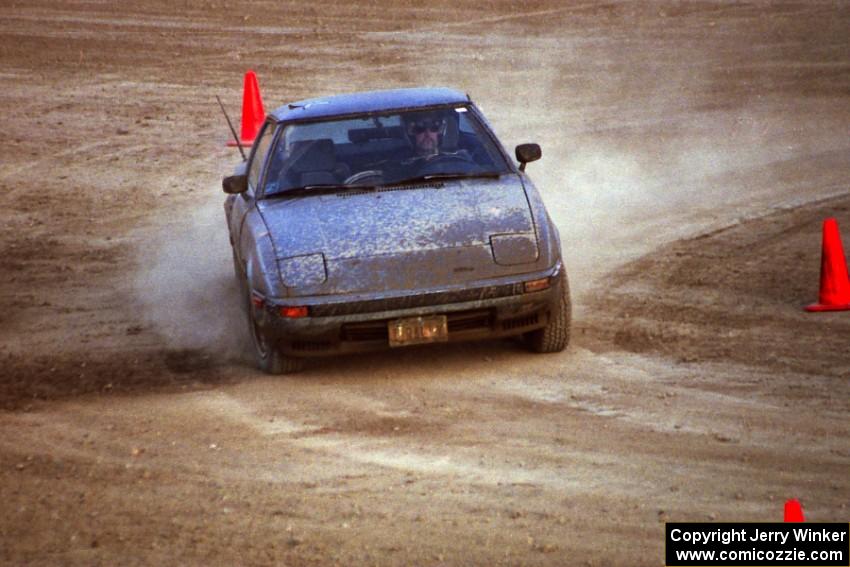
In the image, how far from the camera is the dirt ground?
6.52m

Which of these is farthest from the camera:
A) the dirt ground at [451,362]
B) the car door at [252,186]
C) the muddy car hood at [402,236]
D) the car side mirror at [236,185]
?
the car side mirror at [236,185]

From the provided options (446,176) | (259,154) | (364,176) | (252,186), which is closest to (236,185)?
(252,186)

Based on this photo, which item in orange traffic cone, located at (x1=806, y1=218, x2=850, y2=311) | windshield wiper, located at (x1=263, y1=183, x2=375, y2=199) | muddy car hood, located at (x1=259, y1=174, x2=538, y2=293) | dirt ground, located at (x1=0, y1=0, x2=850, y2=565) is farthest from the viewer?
orange traffic cone, located at (x1=806, y1=218, x2=850, y2=311)

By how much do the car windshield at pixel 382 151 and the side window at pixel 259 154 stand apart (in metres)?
0.15

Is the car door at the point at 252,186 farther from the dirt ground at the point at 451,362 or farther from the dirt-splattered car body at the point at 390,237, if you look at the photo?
the dirt ground at the point at 451,362

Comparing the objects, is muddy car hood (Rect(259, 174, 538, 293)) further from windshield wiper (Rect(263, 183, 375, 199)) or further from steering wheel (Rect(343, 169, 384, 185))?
steering wheel (Rect(343, 169, 384, 185))

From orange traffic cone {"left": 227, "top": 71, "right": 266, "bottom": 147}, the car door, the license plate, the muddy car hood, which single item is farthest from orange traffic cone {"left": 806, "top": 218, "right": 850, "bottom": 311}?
orange traffic cone {"left": 227, "top": 71, "right": 266, "bottom": 147}

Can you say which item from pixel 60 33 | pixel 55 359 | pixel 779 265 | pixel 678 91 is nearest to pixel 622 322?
pixel 779 265

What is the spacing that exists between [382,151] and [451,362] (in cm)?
159

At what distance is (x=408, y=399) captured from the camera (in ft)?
27.9

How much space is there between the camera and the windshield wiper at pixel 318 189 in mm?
9680

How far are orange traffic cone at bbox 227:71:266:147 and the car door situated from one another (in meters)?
7.55

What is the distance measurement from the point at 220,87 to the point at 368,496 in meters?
15.9

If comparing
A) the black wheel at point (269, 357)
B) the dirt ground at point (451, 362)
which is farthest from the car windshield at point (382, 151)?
the dirt ground at point (451, 362)
